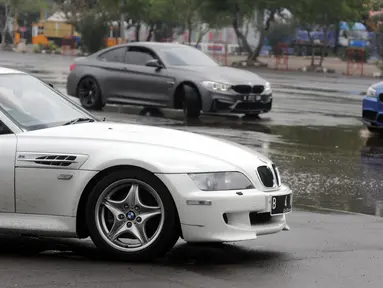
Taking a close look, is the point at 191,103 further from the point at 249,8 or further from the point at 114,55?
the point at 249,8

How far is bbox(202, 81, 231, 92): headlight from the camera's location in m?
18.2

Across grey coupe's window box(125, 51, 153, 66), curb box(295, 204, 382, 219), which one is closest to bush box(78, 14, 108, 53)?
grey coupe's window box(125, 51, 153, 66)

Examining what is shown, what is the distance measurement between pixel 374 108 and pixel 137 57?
537 centimetres

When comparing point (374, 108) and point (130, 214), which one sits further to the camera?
point (374, 108)

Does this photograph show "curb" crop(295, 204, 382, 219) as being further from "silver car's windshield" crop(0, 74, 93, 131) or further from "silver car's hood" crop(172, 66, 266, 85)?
"silver car's hood" crop(172, 66, 266, 85)

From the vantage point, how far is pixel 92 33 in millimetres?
59344

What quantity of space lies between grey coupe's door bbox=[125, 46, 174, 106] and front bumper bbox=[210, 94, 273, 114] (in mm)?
1052

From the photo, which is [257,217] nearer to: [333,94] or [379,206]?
[379,206]

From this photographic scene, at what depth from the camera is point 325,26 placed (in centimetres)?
4881

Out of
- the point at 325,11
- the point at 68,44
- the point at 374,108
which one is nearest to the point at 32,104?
the point at 374,108

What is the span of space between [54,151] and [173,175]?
864mm

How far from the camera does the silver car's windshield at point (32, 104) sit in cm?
716

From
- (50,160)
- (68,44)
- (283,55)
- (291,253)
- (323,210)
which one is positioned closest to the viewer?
(50,160)

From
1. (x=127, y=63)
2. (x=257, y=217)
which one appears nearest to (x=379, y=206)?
(x=257, y=217)
